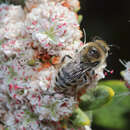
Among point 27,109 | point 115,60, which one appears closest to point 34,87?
point 27,109

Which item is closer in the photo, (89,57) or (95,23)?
(89,57)

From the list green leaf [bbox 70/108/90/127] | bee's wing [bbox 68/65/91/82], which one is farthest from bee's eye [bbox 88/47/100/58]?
green leaf [bbox 70/108/90/127]

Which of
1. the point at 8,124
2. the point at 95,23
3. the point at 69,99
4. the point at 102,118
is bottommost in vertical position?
the point at 102,118

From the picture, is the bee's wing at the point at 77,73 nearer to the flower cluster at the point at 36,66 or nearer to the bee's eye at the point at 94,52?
the bee's eye at the point at 94,52

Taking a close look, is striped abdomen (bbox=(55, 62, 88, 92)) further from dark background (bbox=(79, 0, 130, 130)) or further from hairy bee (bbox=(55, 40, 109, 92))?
dark background (bbox=(79, 0, 130, 130))

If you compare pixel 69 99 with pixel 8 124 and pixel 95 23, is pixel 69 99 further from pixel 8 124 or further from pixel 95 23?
pixel 95 23

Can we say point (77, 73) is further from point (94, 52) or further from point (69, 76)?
point (94, 52)
